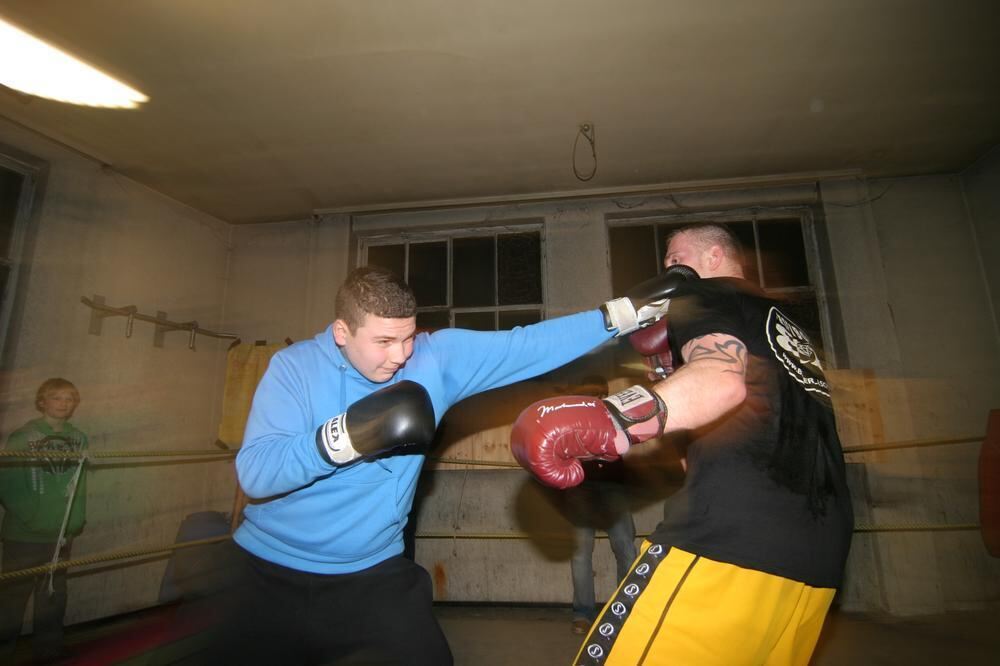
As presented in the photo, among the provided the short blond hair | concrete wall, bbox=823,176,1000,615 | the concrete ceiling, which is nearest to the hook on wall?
the concrete ceiling

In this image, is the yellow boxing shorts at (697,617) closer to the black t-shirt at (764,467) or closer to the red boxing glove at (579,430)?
the black t-shirt at (764,467)

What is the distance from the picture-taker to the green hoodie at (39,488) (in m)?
2.76

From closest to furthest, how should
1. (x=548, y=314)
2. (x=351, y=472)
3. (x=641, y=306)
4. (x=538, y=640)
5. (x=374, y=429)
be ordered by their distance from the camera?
1. (x=374, y=429)
2. (x=351, y=472)
3. (x=641, y=306)
4. (x=538, y=640)
5. (x=548, y=314)

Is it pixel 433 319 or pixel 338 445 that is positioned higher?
pixel 433 319

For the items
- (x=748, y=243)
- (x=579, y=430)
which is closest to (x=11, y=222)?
(x=579, y=430)

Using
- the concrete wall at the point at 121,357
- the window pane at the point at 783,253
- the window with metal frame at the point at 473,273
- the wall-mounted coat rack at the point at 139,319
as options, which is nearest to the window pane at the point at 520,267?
the window with metal frame at the point at 473,273

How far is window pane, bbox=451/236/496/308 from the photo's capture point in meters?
4.44

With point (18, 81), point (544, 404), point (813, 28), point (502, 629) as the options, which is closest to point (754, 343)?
point (544, 404)

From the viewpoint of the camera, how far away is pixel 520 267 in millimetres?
4418

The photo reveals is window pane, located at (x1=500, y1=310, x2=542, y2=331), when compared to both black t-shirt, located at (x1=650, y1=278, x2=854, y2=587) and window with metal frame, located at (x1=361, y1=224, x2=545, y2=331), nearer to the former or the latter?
window with metal frame, located at (x1=361, y1=224, x2=545, y2=331)

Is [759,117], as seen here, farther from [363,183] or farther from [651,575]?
[651,575]

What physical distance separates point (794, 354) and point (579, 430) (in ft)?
1.73

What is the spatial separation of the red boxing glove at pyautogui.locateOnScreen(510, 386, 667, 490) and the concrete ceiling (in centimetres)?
215

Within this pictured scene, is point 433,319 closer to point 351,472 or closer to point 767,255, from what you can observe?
point 767,255
